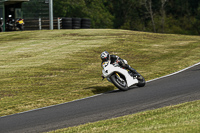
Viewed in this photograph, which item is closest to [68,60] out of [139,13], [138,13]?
[138,13]

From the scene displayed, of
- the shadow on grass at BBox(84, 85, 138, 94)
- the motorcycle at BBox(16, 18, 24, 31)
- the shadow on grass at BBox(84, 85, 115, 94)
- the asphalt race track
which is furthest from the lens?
the motorcycle at BBox(16, 18, 24, 31)

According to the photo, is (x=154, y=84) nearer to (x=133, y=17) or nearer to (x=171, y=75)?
(x=171, y=75)

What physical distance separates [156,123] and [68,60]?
13.8m

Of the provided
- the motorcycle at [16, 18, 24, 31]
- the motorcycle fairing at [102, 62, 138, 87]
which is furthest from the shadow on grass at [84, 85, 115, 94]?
Result: the motorcycle at [16, 18, 24, 31]

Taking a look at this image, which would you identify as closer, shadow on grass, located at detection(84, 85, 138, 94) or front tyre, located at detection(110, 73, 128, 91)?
front tyre, located at detection(110, 73, 128, 91)

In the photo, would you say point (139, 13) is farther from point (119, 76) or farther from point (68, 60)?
point (119, 76)

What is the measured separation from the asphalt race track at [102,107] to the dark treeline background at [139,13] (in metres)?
48.8

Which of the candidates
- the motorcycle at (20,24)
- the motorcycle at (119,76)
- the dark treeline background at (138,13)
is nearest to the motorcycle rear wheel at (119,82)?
the motorcycle at (119,76)

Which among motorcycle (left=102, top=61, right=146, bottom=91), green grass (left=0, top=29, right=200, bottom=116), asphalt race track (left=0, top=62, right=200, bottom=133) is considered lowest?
green grass (left=0, top=29, right=200, bottom=116)

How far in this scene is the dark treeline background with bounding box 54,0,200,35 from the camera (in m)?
61.1

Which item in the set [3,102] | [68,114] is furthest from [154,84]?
[3,102]

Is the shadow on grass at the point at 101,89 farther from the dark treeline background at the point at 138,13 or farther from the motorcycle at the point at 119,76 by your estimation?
the dark treeline background at the point at 138,13

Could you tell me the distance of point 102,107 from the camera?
999 cm

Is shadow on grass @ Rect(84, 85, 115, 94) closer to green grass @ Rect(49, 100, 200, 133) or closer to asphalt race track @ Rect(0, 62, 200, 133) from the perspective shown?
asphalt race track @ Rect(0, 62, 200, 133)
